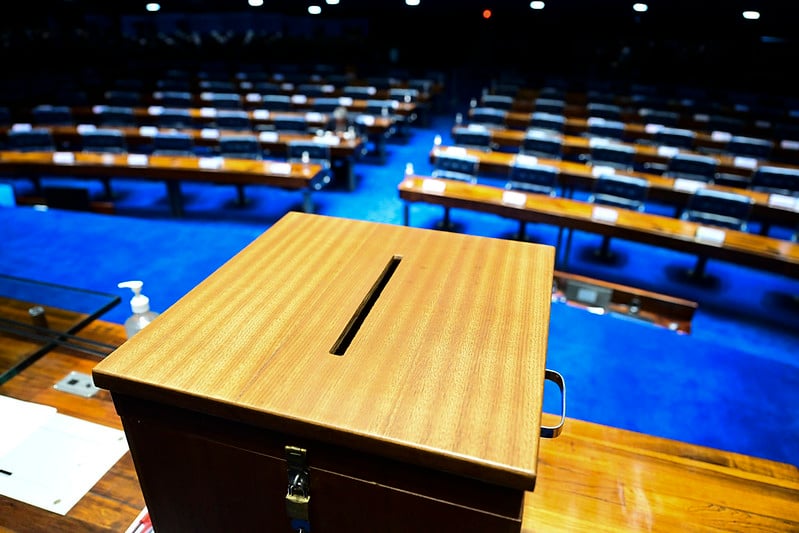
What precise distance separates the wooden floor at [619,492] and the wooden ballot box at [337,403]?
0.50 metres

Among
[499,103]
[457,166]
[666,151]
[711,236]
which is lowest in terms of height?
[711,236]

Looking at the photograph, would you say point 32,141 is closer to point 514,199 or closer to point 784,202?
point 514,199

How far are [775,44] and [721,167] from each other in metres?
10.7

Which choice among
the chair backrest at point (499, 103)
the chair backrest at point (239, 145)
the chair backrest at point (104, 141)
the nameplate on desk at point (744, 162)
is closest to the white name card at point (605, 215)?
the nameplate on desk at point (744, 162)

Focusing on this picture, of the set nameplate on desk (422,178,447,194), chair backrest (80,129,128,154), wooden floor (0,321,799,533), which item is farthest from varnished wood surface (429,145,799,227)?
wooden floor (0,321,799,533)

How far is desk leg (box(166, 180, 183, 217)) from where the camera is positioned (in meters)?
5.90

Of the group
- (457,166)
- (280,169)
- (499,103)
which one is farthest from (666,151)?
(280,169)

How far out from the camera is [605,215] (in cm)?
460

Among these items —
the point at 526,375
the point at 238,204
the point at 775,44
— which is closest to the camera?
the point at 526,375

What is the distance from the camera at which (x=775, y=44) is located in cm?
1345

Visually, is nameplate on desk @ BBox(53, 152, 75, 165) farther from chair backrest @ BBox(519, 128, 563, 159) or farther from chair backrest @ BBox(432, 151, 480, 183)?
chair backrest @ BBox(519, 128, 563, 159)

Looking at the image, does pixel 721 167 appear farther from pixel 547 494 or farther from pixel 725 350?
pixel 547 494

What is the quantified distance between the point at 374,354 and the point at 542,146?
6.68 metres

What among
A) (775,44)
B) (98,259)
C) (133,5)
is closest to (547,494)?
(98,259)
